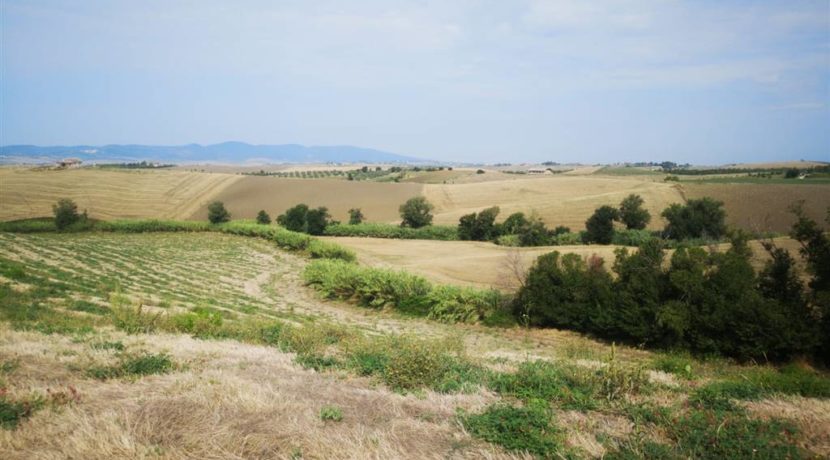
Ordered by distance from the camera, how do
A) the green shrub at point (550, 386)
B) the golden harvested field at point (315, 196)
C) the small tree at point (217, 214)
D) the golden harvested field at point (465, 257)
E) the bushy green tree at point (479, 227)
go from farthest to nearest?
the golden harvested field at point (315, 196)
the small tree at point (217, 214)
the bushy green tree at point (479, 227)
the golden harvested field at point (465, 257)
the green shrub at point (550, 386)

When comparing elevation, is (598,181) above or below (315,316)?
above

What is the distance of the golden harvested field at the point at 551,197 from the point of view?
62062 mm

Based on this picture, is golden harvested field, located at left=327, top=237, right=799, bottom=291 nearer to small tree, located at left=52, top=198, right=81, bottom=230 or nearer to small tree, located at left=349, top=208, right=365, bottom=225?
small tree, located at left=349, top=208, right=365, bottom=225

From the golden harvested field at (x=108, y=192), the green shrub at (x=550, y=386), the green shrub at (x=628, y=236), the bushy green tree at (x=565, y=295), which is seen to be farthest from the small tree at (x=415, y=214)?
the green shrub at (x=550, y=386)

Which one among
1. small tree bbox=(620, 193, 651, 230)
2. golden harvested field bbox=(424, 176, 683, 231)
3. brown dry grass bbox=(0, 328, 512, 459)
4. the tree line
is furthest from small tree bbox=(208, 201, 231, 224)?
brown dry grass bbox=(0, 328, 512, 459)

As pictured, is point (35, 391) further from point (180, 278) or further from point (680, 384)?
point (180, 278)

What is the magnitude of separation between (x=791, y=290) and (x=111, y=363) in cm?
1921

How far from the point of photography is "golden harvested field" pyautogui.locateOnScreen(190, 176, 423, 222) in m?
70.4

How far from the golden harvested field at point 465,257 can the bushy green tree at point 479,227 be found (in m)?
3.03

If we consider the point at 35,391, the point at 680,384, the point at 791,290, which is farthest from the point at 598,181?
the point at 35,391

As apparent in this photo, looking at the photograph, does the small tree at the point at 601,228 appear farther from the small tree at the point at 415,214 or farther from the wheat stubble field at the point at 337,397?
the wheat stubble field at the point at 337,397

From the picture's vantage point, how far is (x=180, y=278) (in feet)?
88.1

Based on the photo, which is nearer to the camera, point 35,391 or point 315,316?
point 35,391

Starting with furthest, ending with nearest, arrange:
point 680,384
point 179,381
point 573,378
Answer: point 680,384
point 573,378
point 179,381
